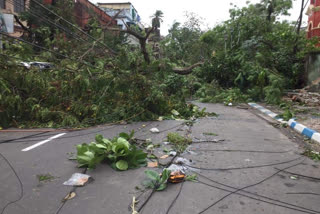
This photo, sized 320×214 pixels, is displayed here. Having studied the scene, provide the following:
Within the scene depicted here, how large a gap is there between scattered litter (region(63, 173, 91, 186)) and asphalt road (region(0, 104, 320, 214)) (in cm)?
8

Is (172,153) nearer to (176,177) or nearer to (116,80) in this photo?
(176,177)

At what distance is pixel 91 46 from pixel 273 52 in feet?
38.6

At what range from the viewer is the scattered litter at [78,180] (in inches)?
131

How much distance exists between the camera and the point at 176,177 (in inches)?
133

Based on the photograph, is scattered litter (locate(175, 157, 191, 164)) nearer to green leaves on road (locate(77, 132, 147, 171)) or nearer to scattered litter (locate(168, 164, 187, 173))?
scattered litter (locate(168, 164, 187, 173))

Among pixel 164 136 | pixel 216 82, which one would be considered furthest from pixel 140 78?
pixel 216 82

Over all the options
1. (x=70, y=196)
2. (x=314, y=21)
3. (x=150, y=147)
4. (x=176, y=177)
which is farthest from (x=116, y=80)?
(x=314, y=21)

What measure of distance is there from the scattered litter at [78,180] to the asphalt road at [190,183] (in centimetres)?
8

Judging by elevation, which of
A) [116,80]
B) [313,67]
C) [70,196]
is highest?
[313,67]

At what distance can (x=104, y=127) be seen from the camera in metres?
7.11

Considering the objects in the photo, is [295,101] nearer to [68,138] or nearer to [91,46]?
[91,46]

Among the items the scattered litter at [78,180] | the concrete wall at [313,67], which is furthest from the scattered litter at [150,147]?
the concrete wall at [313,67]

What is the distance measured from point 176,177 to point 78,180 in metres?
1.20

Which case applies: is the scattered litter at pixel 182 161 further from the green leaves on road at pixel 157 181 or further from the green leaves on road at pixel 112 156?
the green leaves on road at pixel 157 181
